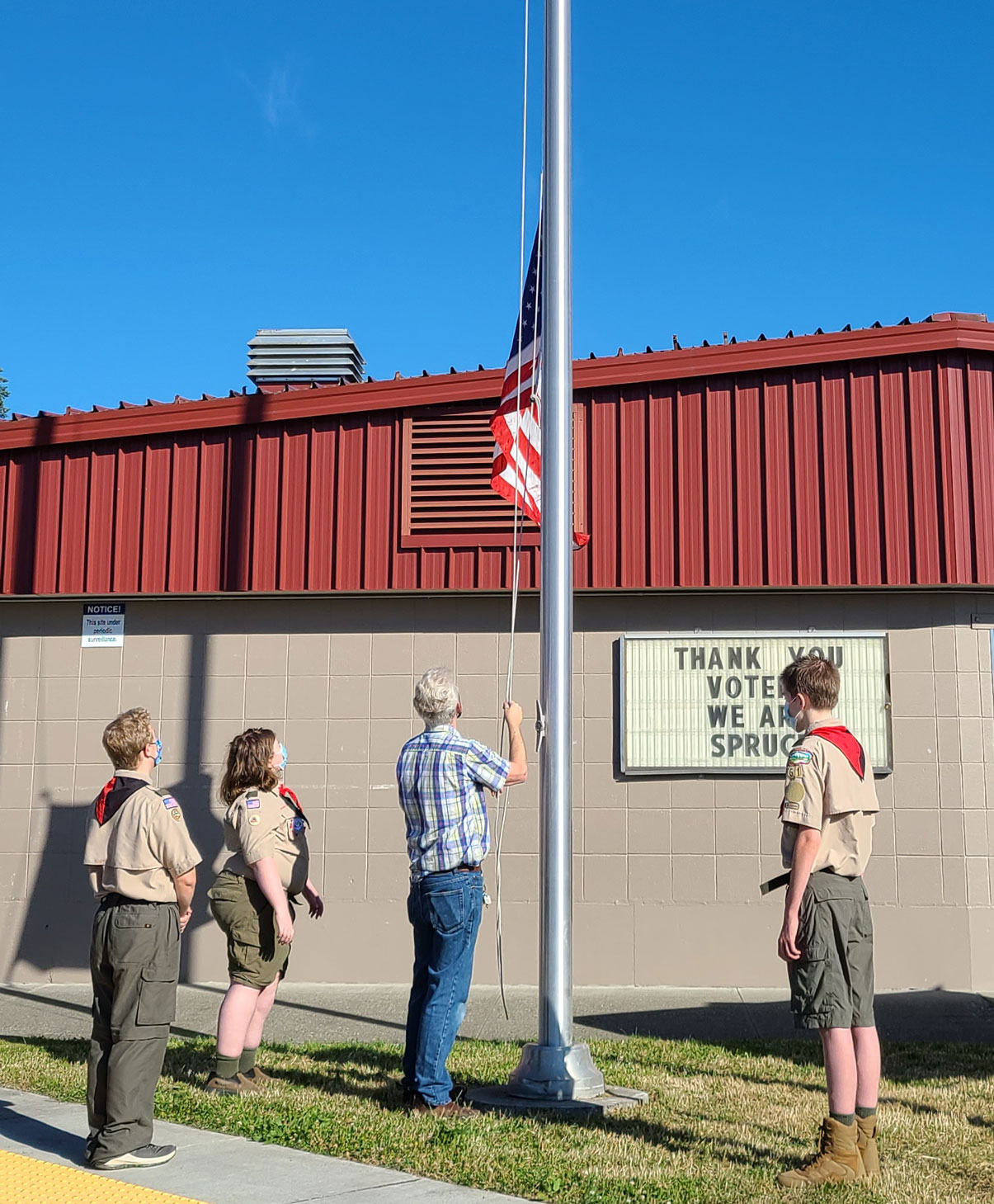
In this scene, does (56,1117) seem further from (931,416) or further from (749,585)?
(931,416)

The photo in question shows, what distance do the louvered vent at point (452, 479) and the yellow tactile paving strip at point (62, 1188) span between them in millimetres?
5853

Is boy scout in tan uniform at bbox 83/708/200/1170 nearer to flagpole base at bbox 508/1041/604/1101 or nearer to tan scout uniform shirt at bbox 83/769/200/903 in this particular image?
tan scout uniform shirt at bbox 83/769/200/903

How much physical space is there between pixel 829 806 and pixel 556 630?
1901 millimetres

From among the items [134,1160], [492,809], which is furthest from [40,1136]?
[492,809]

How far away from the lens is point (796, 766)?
4.67m

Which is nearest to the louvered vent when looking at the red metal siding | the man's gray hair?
the red metal siding

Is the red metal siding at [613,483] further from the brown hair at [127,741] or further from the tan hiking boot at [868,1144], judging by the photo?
the tan hiking boot at [868,1144]

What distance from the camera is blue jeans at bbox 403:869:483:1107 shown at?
5449 millimetres

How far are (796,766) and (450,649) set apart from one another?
5.37 metres

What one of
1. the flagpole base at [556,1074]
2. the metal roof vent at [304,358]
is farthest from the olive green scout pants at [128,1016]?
the metal roof vent at [304,358]

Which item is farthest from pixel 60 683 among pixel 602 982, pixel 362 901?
pixel 602 982

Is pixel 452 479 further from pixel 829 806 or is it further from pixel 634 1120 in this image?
pixel 829 806

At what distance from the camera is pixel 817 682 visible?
4.81 m

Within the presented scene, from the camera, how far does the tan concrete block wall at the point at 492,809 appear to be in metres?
9.25
